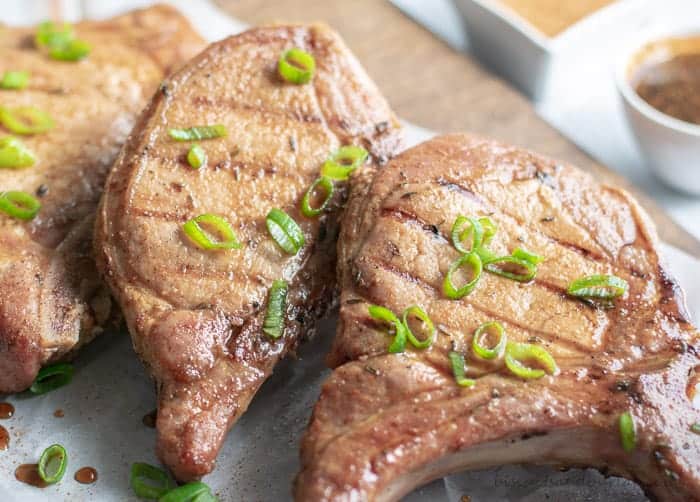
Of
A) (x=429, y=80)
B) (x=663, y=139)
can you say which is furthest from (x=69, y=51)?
(x=663, y=139)

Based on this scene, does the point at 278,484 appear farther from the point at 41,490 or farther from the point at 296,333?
the point at 41,490

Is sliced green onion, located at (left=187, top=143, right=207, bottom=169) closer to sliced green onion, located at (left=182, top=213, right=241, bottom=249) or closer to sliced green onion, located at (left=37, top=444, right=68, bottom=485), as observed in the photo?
sliced green onion, located at (left=182, top=213, right=241, bottom=249)

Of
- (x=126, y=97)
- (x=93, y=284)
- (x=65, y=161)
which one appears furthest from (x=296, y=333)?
(x=126, y=97)

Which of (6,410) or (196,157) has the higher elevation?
(196,157)

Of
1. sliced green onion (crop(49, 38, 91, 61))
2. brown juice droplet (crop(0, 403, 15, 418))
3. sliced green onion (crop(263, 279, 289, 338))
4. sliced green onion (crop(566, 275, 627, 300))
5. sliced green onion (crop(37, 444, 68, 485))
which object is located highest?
sliced green onion (crop(566, 275, 627, 300))

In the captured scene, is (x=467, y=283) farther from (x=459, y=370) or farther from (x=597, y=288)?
(x=597, y=288)

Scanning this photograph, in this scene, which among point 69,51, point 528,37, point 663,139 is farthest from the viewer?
point 528,37

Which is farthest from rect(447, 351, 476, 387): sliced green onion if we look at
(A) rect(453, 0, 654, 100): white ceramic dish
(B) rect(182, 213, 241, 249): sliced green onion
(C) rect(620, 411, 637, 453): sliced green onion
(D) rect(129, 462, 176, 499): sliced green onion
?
(A) rect(453, 0, 654, 100): white ceramic dish
